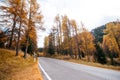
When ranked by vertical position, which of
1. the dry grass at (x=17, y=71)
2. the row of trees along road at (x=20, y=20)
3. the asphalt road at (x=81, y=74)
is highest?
the row of trees along road at (x=20, y=20)

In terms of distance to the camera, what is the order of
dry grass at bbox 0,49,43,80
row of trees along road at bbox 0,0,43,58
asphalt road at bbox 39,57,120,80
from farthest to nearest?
row of trees along road at bbox 0,0,43,58 → dry grass at bbox 0,49,43,80 → asphalt road at bbox 39,57,120,80

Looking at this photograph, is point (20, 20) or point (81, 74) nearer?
point (81, 74)

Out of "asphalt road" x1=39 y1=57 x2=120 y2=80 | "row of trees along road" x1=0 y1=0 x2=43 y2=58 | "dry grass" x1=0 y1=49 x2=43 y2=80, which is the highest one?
"row of trees along road" x1=0 y1=0 x2=43 y2=58

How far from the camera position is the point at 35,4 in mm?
26703

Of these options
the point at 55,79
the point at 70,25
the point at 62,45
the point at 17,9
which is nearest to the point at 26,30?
the point at 17,9

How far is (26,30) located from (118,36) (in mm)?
23617

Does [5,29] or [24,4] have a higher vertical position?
[24,4]

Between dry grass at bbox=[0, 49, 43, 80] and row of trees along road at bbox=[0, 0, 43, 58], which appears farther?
row of trees along road at bbox=[0, 0, 43, 58]

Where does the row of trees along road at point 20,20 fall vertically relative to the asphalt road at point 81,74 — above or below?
above

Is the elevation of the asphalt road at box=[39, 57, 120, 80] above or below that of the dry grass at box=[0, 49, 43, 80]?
below

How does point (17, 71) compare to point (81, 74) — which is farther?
point (17, 71)

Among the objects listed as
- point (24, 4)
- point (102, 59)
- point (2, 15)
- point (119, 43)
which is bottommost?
point (102, 59)

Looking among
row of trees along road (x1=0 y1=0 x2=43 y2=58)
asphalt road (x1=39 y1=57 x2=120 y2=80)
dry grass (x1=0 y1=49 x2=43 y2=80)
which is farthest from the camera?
row of trees along road (x1=0 y1=0 x2=43 y2=58)

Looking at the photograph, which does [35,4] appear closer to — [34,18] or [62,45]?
[34,18]
